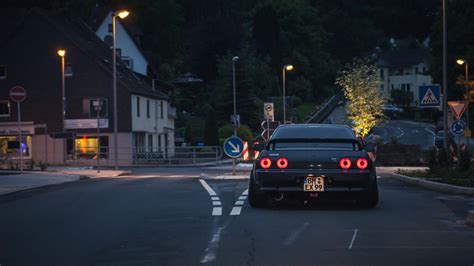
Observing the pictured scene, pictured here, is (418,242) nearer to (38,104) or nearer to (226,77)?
(38,104)

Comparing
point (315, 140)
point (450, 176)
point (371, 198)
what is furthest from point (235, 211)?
point (450, 176)

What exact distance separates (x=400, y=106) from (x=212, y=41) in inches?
1399

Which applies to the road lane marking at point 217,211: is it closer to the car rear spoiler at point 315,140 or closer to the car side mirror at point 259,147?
the car rear spoiler at point 315,140

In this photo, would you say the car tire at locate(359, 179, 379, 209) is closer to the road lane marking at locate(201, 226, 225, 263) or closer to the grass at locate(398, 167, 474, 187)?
the road lane marking at locate(201, 226, 225, 263)

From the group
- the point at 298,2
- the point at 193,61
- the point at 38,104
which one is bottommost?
the point at 38,104

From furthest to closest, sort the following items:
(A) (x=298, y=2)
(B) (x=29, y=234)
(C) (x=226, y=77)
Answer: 1. (A) (x=298, y=2)
2. (C) (x=226, y=77)
3. (B) (x=29, y=234)

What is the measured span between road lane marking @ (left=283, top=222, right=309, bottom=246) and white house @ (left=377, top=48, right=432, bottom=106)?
13056 centimetres

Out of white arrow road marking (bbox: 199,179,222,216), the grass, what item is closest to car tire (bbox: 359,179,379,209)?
white arrow road marking (bbox: 199,179,222,216)

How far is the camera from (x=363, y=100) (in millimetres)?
55375

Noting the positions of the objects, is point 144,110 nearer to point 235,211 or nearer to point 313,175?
point 235,211

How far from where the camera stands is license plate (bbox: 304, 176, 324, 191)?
15.3m

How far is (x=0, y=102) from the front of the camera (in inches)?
2564

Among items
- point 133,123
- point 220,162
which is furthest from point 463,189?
point 133,123

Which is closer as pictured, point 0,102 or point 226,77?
point 0,102
